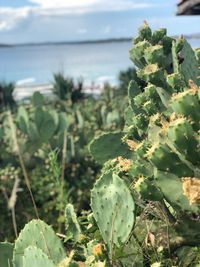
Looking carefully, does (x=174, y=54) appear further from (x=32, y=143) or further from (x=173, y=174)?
(x=32, y=143)

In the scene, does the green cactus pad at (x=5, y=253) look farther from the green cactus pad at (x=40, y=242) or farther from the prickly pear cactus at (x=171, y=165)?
the prickly pear cactus at (x=171, y=165)

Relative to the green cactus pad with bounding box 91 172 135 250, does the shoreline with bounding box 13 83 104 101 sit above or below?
below

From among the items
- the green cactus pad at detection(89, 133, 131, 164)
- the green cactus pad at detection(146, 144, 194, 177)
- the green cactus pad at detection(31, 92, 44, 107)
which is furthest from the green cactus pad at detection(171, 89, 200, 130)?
the green cactus pad at detection(31, 92, 44, 107)

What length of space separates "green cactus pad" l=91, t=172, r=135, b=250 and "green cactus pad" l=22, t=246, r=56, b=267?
0.68ft

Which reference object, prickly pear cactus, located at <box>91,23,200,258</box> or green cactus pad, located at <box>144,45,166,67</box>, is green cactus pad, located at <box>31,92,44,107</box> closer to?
green cactus pad, located at <box>144,45,166,67</box>

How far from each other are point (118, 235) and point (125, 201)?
0.11m

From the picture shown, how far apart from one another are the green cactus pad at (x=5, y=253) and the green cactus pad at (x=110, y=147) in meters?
0.80

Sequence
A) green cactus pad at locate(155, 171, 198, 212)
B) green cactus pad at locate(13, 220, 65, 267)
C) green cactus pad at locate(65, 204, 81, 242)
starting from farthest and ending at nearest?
green cactus pad at locate(65, 204, 81, 242), green cactus pad at locate(13, 220, 65, 267), green cactus pad at locate(155, 171, 198, 212)

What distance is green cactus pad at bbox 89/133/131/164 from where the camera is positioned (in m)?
3.47

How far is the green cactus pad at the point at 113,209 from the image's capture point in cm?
238

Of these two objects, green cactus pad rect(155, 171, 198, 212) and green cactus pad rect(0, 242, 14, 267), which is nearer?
green cactus pad rect(155, 171, 198, 212)

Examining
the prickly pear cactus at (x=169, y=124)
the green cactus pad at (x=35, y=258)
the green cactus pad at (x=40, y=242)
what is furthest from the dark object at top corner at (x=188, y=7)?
the green cactus pad at (x=35, y=258)

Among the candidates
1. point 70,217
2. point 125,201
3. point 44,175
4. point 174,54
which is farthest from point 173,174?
point 44,175

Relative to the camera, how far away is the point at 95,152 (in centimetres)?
353
